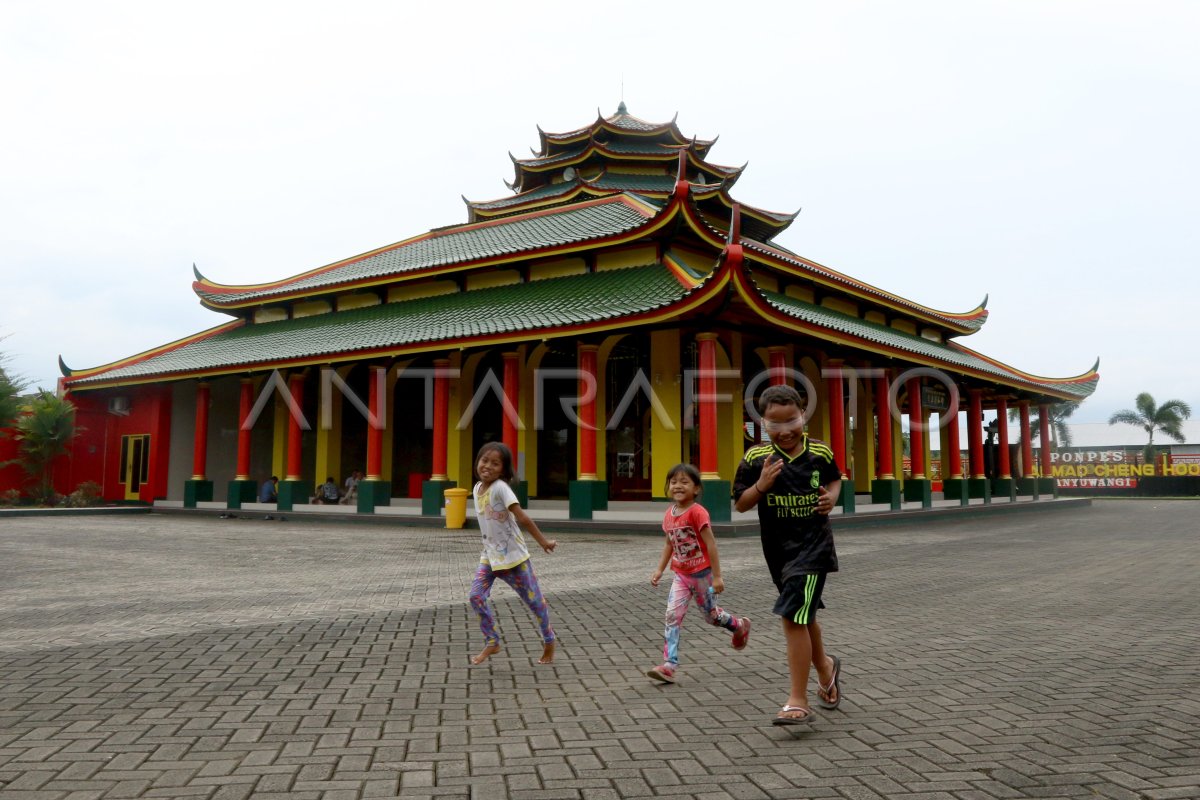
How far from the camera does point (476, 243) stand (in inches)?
921

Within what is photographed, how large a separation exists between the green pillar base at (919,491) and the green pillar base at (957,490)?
5.40 feet

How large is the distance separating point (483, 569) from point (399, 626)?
4.51 feet

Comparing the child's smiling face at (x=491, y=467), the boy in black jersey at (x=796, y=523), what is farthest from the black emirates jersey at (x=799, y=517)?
the child's smiling face at (x=491, y=467)

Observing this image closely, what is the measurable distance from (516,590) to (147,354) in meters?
25.5

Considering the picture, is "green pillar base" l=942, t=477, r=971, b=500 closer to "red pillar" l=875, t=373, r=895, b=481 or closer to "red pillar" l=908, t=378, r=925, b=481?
"red pillar" l=908, t=378, r=925, b=481

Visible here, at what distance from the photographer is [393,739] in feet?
11.8

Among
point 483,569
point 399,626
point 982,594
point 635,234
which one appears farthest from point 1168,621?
point 635,234

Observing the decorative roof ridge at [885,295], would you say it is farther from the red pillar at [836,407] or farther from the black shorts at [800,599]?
the black shorts at [800,599]

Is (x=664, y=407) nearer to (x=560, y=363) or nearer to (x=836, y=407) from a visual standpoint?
(x=560, y=363)

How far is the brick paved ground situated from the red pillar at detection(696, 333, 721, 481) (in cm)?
676

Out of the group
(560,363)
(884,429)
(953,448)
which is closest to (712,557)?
(884,429)

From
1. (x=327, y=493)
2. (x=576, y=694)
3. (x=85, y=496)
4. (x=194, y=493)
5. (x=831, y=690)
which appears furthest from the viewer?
(x=85, y=496)

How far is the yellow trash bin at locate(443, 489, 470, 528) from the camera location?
16.7 m

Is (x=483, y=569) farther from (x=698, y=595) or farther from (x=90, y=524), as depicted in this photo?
(x=90, y=524)
